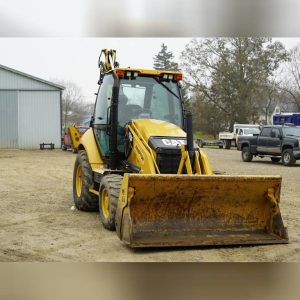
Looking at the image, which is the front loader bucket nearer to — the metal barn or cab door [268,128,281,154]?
cab door [268,128,281,154]

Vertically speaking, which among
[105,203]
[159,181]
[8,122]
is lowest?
[105,203]

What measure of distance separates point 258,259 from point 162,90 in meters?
3.35

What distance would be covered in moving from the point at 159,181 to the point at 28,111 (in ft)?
79.1

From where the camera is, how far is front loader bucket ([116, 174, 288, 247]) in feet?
17.9

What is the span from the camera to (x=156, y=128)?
6.79m

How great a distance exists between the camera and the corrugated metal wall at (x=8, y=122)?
27922 millimetres

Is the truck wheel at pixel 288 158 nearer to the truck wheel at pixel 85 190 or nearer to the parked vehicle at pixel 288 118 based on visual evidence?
the truck wheel at pixel 85 190

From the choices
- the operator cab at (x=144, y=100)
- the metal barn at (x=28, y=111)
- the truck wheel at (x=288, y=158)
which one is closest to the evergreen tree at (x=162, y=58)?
the operator cab at (x=144, y=100)

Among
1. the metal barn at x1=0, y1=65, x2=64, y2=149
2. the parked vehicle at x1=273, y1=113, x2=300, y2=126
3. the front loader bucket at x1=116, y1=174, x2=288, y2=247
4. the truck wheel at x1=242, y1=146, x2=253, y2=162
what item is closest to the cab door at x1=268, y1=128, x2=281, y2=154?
the truck wheel at x1=242, y1=146, x2=253, y2=162

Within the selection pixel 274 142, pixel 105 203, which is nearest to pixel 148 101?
pixel 105 203

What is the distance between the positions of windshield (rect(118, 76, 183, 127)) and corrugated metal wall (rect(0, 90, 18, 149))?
2212 centimetres

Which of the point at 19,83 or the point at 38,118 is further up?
the point at 19,83

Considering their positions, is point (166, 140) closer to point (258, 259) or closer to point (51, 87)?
point (258, 259)

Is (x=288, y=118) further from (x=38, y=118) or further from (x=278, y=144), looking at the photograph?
(x=38, y=118)
